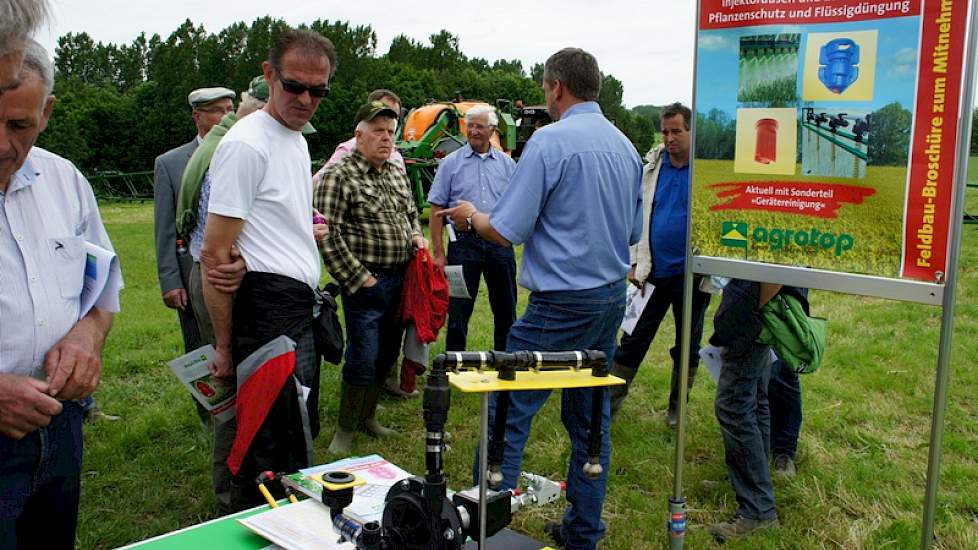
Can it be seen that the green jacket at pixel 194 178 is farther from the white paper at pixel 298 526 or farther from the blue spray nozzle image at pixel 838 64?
the blue spray nozzle image at pixel 838 64

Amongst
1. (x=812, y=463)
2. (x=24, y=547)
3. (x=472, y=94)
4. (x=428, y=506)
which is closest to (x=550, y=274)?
(x=428, y=506)

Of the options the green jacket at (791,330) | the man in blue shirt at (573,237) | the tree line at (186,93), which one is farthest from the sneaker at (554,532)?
the tree line at (186,93)

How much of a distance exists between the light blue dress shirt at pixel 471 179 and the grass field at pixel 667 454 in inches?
56.5

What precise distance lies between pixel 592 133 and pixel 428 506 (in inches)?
77.7

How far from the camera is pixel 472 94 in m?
48.6

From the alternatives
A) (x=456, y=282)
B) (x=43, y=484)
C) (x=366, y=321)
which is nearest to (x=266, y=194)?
(x=43, y=484)

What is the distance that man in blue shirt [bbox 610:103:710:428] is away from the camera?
4637mm

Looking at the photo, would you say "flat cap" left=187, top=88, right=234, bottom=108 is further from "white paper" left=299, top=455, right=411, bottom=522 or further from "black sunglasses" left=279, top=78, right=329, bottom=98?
"white paper" left=299, top=455, right=411, bottom=522

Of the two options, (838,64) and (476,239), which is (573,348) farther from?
(476,239)

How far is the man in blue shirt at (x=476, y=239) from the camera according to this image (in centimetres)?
541

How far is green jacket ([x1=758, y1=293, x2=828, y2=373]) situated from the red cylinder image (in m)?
0.97

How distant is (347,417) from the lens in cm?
446

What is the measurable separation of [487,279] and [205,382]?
2761 millimetres

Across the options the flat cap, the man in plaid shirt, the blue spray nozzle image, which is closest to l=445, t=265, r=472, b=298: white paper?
the man in plaid shirt
